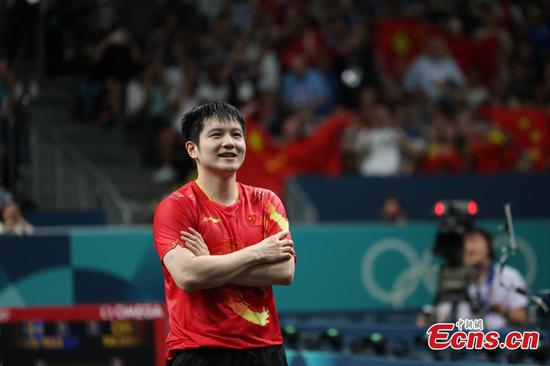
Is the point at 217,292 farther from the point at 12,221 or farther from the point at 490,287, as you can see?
the point at 12,221

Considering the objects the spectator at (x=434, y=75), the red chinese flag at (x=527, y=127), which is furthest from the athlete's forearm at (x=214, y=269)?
the red chinese flag at (x=527, y=127)

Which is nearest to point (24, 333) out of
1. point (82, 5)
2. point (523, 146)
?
point (82, 5)

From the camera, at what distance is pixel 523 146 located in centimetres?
1812

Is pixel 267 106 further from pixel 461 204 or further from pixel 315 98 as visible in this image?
pixel 461 204

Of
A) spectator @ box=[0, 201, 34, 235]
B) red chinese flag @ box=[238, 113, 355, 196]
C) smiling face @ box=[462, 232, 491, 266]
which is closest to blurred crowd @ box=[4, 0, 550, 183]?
red chinese flag @ box=[238, 113, 355, 196]

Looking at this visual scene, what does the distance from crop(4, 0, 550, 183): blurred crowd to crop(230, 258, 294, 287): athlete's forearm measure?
1014 cm

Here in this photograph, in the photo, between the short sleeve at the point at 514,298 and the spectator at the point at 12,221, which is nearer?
the short sleeve at the point at 514,298

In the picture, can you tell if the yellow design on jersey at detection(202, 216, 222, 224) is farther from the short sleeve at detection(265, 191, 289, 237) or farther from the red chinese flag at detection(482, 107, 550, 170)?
the red chinese flag at detection(482, 107, 550, 170)

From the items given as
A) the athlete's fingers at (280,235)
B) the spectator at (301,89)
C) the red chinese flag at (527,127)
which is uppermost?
the spectator at (301,89)

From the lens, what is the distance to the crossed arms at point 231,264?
4.88 metres

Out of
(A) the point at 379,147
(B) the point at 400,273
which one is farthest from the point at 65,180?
(B) the point at 400,273

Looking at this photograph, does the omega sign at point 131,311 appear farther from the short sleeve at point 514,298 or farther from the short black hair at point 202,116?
the short black hair at point 202,116

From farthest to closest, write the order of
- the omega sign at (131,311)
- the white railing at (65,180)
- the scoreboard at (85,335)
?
the white railing at (65,180), the omega sign at (131,311), the scoreboard at (85,335)

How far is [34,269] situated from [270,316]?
6.18 m
